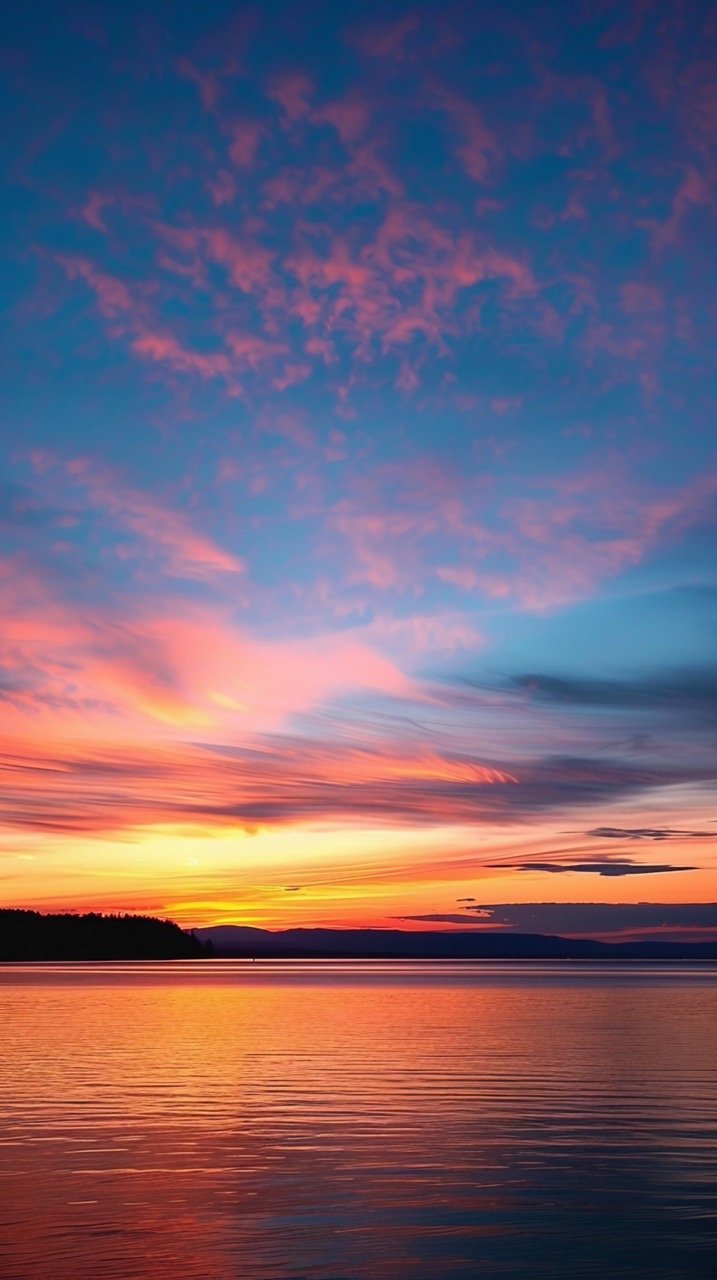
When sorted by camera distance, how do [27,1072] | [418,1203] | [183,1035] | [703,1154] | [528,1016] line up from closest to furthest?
[418,1203] < [703,1154] < [27,1072] < [183,1035] < [528,1016]

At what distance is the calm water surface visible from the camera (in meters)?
17.2

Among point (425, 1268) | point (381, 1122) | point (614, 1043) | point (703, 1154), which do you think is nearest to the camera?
point (425, 1268)

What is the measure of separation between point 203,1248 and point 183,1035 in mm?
44502

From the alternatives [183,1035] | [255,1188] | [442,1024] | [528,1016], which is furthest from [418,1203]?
[528,1016]

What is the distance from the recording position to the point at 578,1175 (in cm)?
2339

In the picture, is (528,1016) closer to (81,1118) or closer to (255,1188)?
(81,1118)

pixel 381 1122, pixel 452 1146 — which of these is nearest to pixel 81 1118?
pixel 381 1122

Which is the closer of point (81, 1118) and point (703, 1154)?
point (703, 1154)

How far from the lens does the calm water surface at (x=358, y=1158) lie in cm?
1725

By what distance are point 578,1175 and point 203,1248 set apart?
8.96m

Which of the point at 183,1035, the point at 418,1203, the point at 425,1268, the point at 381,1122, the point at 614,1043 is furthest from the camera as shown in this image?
the point at 183,1035

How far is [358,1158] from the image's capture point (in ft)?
81.4

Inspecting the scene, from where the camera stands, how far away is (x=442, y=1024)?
66.7 m

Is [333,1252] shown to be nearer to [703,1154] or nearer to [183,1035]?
[703,1154]
